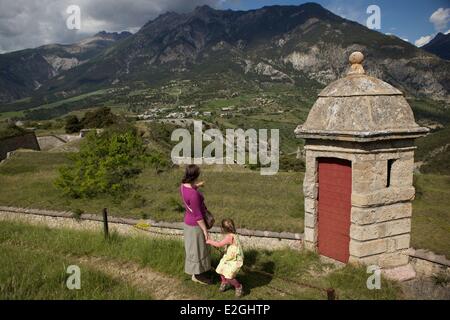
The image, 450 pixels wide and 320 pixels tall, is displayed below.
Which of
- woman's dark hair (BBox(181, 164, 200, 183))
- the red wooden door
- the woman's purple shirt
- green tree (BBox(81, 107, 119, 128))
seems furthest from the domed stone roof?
green tree (BBox(81, 107, 119, 128))

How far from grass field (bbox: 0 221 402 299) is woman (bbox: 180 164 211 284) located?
0.34m

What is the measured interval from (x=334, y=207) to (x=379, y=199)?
2.81 feet

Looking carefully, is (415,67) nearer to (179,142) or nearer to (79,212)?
(179,142)

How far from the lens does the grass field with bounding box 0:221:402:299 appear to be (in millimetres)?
5771

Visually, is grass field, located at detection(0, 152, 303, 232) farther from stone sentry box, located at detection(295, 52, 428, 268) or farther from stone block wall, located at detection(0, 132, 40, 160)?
stone block wall, located at detection(0, 132, 40, 160)

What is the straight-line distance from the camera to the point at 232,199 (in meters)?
19.8

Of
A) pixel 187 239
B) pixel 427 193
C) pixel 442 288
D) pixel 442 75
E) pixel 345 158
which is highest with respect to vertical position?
pixel 442 75

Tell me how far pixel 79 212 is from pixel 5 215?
4.07 m

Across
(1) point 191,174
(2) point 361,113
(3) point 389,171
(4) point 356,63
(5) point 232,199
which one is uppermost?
(4) point 356,63

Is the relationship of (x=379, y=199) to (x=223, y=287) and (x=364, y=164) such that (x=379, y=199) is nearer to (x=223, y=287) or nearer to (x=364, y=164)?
(x=364, y=164)

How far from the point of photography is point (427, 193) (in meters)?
22.0

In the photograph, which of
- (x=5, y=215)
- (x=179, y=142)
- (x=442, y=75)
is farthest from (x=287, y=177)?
(x=442, y=75)

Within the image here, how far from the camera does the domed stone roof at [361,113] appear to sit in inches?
266

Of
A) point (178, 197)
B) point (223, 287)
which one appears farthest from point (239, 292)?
point (178, 197)
